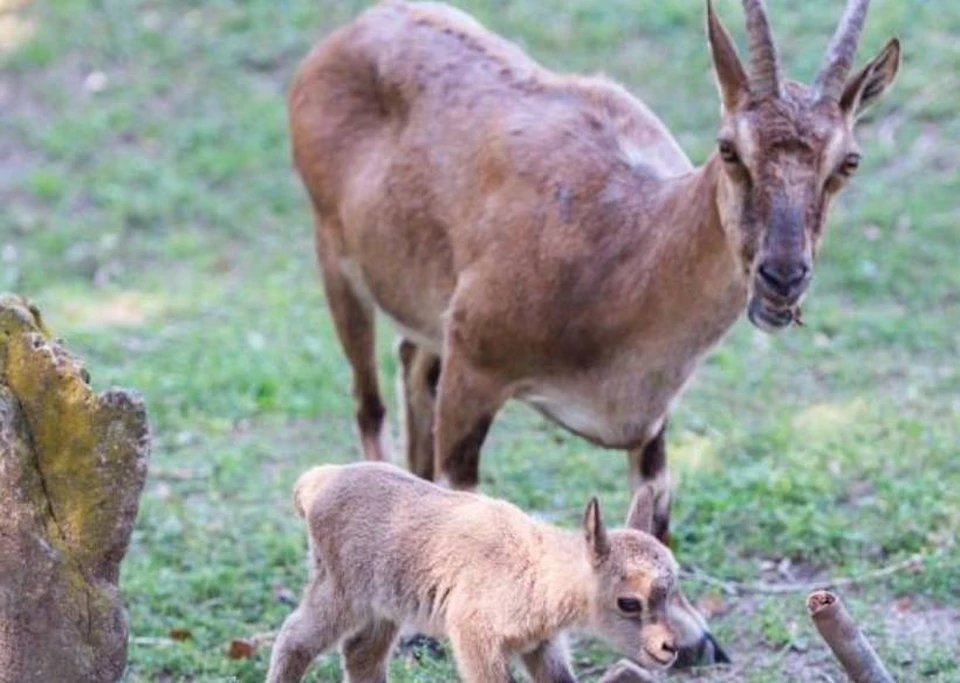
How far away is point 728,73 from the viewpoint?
19.2 feet

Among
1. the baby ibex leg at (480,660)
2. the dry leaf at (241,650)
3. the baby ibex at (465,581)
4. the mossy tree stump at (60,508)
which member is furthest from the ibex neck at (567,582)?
the dry leaf at (241,650)

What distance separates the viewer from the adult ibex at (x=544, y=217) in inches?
225

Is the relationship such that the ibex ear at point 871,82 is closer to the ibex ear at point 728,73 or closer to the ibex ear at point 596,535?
the ibex ear at point 728,73

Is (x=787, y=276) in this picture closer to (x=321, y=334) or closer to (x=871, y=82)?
(x=871, y=82)

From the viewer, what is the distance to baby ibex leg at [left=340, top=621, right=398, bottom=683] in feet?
18.6

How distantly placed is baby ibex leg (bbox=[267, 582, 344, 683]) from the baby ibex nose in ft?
4.80

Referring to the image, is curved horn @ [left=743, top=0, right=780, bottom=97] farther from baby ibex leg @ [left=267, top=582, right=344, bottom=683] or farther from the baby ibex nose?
baby ibex leg @ [left=267, top=582, right=344, bottom=683]

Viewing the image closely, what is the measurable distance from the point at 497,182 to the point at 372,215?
0.73 meters

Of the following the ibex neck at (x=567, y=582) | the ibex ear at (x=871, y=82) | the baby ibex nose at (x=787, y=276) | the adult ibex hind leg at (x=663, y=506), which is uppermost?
the ibex ear at (x=871, y=82)

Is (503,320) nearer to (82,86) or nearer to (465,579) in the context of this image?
(465,579)

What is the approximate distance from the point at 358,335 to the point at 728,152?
2.59m

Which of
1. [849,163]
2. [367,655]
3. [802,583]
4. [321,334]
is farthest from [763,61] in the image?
[321,334]

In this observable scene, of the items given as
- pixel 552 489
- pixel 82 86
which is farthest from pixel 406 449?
pixel 82 86

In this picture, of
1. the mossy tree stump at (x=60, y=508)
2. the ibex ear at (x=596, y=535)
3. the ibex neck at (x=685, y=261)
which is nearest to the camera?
the ibex ear at (x=596, y=535)
